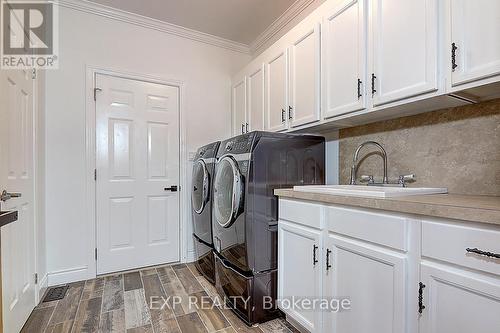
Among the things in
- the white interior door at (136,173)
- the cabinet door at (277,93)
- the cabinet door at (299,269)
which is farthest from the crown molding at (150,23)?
the cabinet door at (299,269)

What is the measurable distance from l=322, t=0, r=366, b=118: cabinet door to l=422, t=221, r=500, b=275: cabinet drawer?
2.88 ft

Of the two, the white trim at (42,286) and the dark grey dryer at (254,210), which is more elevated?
the dark grey dryer at (254,210)

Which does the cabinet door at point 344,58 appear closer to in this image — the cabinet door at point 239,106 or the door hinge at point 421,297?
the door hinge at point 421,297

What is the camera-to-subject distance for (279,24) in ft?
9.33

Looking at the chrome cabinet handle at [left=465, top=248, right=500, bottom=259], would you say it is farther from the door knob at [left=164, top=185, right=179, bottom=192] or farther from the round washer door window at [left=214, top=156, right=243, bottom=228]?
the door knob at [left=164, top=185, right=179, bottom=192]

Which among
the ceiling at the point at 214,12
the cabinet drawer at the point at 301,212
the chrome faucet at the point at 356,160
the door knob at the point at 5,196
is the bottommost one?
the cabinet drawer at the point at 301,212

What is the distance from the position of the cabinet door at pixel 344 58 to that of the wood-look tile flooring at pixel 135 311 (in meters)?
1.56

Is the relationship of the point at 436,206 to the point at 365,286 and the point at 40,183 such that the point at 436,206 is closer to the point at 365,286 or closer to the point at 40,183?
the point at 365,286

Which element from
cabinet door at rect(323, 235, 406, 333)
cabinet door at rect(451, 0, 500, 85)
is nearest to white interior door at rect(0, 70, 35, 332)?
cabinet door at rect(323, 235, 406, 333)

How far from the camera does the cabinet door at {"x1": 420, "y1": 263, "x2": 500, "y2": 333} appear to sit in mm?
825

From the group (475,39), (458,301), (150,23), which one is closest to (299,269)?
(458,301)

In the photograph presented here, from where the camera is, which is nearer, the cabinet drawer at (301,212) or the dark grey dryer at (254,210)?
the cabinet drawer at (301,212)

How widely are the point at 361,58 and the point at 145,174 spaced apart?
233cm

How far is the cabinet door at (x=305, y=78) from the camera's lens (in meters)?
1.91
